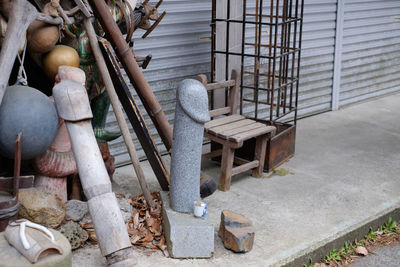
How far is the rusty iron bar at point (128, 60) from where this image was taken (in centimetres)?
471

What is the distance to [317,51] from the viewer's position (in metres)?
8.70

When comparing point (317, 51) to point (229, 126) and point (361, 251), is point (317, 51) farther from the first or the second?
point (361, 251)

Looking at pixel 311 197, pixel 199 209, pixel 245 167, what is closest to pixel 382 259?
pixel 311 197

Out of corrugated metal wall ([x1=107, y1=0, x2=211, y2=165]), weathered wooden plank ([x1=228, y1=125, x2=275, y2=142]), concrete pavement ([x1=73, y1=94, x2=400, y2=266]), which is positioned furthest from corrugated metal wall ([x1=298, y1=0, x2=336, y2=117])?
weathered wooden plank ([x1=228, y1=125, x2=275, y2=142])

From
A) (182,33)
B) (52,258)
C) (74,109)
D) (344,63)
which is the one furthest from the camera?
(344,63)

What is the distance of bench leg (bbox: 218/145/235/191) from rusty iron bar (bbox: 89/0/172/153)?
33.1 inches

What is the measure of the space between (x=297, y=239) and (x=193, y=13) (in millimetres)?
3268

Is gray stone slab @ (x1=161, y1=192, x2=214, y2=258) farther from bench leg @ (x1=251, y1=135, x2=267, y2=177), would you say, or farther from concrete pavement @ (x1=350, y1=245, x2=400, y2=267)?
bench leg @ (x1=251, y1=135, x2=267, y2=177)

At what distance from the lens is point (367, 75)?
977 centimetres

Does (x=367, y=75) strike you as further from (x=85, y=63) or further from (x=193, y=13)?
(x=85, y=63)

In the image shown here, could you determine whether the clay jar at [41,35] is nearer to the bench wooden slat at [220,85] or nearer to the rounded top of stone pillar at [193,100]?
the rounded top of stone pillar at [193,100]

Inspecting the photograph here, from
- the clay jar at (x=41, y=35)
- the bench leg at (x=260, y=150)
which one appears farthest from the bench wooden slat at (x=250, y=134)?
the clay jar at (x=41, y=35)

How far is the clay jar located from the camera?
425cm

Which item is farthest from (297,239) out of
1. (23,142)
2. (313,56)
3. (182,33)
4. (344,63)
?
(344,63)
